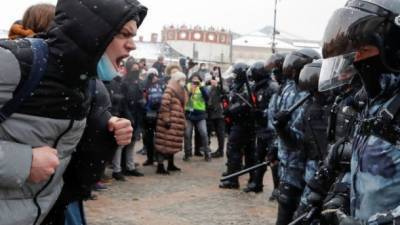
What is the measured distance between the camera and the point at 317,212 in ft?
11.4

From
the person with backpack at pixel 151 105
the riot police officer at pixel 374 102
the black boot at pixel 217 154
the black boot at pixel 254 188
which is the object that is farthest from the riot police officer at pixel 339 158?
the black boot at pixel 217 154

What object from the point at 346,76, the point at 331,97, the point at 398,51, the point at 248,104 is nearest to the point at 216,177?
the point at 248,104

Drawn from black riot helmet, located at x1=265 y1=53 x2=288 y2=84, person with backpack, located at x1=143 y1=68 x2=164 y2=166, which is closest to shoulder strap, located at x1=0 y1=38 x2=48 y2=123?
black riot helmet, located at x1=265 y1=53 x2=288 y2=84

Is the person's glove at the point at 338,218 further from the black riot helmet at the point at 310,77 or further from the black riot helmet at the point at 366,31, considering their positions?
the black riot helmet at the point at 310,77

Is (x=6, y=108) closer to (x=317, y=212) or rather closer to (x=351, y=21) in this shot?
(x=351, y=21)

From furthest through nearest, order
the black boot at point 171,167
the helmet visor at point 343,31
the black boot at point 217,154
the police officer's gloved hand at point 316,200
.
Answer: the black boot at point 217,154 → the black boot at point 171,167 → the police officer's gloved hand at point 316,200 → the helmet visor at point 343,31

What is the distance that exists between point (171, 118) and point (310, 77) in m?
4.61

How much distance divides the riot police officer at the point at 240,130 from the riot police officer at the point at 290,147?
276cm

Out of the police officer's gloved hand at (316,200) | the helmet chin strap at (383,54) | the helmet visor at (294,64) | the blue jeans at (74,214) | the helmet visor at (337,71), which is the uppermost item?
the helmet chin strap at (383,54)

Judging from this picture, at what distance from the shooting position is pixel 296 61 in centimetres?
518

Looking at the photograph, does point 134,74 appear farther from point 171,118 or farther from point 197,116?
point 197,116

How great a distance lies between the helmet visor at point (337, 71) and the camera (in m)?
2.45

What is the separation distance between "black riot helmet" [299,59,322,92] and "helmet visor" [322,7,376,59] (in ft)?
6.66

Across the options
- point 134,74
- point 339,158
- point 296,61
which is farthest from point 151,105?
point 339,158
